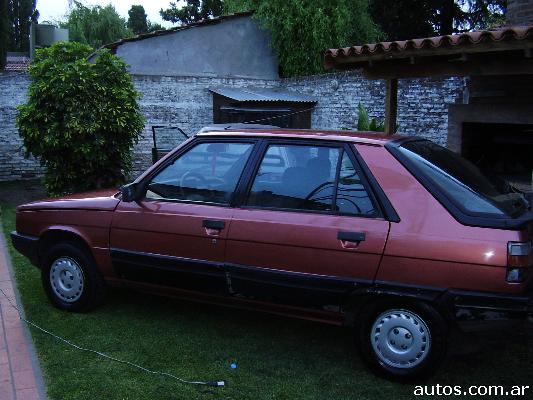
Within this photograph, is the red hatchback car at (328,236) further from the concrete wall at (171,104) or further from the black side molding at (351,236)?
the concrete wall at (171,104)

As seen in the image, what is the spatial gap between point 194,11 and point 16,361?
31.9m

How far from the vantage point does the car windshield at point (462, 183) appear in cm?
347

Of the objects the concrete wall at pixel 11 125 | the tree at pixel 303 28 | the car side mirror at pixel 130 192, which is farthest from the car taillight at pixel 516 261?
the tree at pixel 303 28

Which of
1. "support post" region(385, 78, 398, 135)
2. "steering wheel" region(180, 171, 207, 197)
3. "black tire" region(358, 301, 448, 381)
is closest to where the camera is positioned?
"black tire" region(358, 301, 448, 381)

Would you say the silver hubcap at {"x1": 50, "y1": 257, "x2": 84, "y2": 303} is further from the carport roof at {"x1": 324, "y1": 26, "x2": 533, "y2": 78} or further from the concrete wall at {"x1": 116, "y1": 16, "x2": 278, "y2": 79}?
the concrete wall at {"x1": 116, "y1": 16, "x2": 278, "y2": 79}

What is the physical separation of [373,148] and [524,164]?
4.77 meters

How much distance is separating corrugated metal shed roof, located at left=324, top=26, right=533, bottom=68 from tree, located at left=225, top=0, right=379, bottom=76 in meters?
10.7

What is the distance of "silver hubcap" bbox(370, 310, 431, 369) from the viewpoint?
3.52 metres

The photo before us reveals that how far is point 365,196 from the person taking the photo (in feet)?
12.1

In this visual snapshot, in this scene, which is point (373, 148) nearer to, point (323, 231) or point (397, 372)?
point (323, 231)

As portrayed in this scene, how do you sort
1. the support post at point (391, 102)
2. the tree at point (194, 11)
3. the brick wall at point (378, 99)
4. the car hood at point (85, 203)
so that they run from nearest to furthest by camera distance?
the car hood at point (85, 203), the support post at point (391, 102), the brick wall at point (378, 99), the tree at point (194, 11)

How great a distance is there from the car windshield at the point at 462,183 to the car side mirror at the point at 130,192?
7.05 feet

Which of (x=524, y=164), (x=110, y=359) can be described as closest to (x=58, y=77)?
(x=110, y=359)

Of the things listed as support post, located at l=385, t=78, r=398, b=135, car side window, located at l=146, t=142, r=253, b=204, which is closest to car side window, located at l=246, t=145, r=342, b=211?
car side window, located at l=146, t=142, r=253, b=204
